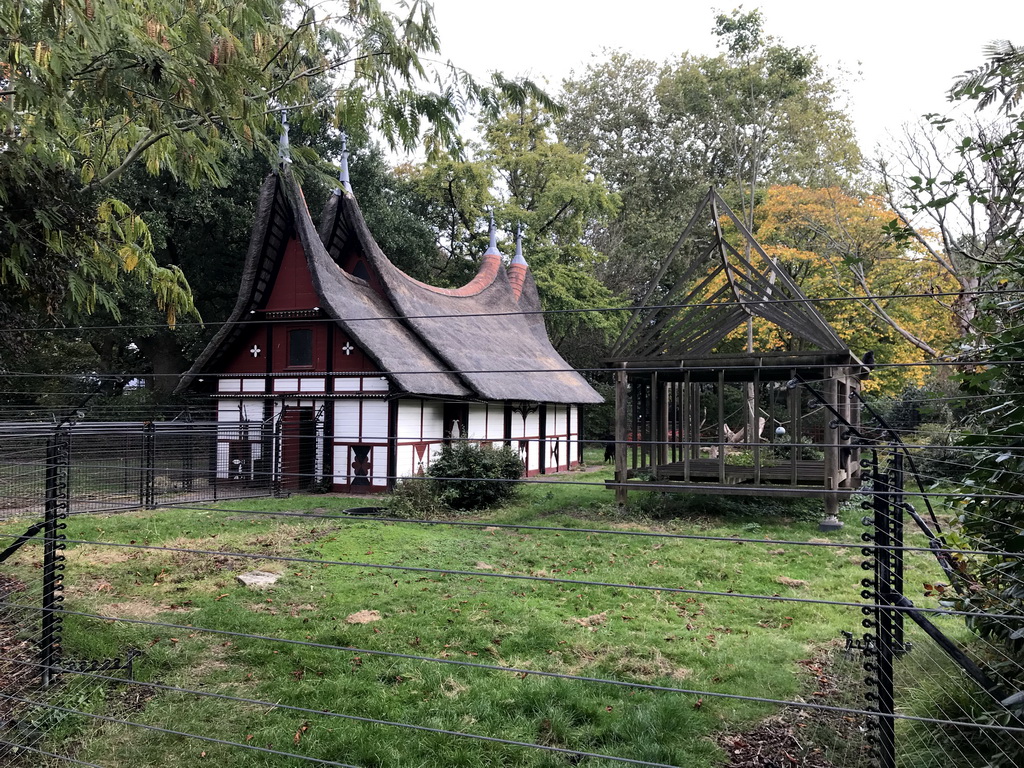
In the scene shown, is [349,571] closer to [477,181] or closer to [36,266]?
[36,266]

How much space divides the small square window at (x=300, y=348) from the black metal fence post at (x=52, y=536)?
1239cm

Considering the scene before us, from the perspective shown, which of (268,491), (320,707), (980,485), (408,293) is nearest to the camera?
(980,485)

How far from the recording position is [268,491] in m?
15.7

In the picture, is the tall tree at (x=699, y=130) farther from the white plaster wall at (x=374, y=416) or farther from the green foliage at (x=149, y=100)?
the green foliage at (x=149, y=100)

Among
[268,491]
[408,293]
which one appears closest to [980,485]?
[268,491]

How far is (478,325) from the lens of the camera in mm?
21453

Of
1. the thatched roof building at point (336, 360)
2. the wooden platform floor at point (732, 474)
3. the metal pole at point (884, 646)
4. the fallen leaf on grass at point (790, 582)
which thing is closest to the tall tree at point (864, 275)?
the wooden platform floor at point (732, 474)

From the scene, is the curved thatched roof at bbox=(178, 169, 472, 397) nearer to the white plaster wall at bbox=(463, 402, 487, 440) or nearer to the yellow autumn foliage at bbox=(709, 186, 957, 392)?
the white plaster wall at bbox=(463, 402, 487, 440)

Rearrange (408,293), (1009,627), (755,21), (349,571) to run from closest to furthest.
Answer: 1. (1009,627)
2. (349,571)
3. (408,293)
4. (755,21)

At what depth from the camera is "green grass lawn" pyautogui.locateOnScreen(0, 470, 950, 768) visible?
424 centimetres

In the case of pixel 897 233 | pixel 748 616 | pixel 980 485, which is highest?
pixel 897 233

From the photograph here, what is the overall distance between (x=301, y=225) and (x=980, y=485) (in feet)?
49.4

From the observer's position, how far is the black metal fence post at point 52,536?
462cm

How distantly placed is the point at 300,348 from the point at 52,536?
42.7 feet
